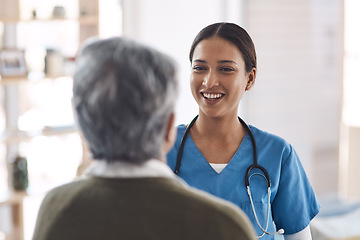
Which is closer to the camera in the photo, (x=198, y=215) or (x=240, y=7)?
(x=198, y=215)

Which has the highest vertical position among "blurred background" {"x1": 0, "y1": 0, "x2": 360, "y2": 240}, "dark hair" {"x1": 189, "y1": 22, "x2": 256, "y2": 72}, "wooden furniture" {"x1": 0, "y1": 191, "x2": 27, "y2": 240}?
"dark hair" {"x1": 189, "y1": 22, "x2": 256, "y2": 72}

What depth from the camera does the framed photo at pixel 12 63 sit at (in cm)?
299

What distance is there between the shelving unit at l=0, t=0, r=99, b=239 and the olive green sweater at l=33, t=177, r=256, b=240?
2310 mm

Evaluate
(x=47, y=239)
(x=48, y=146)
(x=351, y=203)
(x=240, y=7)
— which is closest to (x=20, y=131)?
(x=48, y=146)

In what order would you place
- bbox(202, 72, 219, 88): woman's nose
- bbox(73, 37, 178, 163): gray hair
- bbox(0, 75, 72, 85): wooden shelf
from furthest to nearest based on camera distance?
bbox(0, 75, 72, 85): wooden shelf → bbox(202, 72, 219, 88): woman's nose → bbox(73, 37, 178, 163): gray hair

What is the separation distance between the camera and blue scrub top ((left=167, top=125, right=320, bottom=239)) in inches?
52.0

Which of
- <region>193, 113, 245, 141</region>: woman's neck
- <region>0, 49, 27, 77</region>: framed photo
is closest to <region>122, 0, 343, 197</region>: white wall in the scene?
<region>0, 49, 27, 77</region>: framed photo

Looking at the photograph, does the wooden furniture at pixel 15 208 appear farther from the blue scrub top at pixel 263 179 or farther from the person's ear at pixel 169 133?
the person's ear at pixel 169 133

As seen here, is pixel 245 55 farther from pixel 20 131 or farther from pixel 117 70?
pixel 20 131

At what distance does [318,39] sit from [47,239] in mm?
3797

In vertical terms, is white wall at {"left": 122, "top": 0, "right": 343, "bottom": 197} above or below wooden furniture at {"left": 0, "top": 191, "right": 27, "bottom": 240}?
above

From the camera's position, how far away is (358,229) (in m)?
2.74

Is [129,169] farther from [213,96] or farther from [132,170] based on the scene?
[213,96]

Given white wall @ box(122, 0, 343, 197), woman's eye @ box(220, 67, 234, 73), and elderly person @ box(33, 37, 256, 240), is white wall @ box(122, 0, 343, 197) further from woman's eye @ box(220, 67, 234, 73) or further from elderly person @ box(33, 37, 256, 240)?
elderly person @ box(33, 37, 256, 240)
